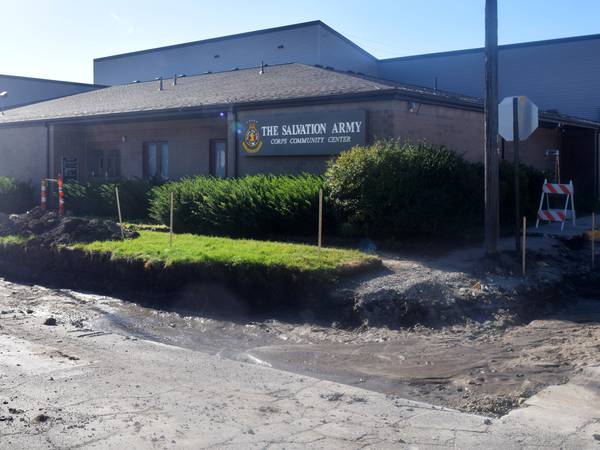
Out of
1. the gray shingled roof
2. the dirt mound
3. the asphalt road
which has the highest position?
the gray shingled roof

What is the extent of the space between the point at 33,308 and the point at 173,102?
1316 centimetres

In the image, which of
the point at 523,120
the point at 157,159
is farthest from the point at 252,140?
the point at 523,120

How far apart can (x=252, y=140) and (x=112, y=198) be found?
536cm

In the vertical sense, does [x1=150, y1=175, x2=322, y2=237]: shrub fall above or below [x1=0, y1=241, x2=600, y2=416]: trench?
above

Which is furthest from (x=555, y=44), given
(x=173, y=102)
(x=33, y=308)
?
(x=33, y=308)

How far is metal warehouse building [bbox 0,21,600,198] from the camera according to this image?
18531 mm

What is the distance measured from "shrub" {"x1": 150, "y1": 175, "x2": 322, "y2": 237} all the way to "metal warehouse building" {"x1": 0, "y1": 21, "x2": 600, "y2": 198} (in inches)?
91.4

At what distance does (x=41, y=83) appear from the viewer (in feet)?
139

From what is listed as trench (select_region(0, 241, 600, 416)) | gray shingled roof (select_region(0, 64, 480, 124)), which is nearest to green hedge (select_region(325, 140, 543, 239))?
trench (select_region(0, 241, 600, 416))

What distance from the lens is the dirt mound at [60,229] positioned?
15492 mm

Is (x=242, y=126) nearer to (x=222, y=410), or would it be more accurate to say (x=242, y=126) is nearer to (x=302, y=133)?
(x=302, y=133)

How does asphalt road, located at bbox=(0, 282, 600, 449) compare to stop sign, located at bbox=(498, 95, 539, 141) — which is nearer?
asphalt road, located at bbox=(0, 282, 600, 449)

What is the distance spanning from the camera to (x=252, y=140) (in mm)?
20422

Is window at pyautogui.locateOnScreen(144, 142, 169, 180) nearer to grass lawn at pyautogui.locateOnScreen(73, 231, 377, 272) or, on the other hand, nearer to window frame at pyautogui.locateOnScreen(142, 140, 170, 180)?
window frame at pyautogui.locateOnScreen(142, 140, 170, 180)
